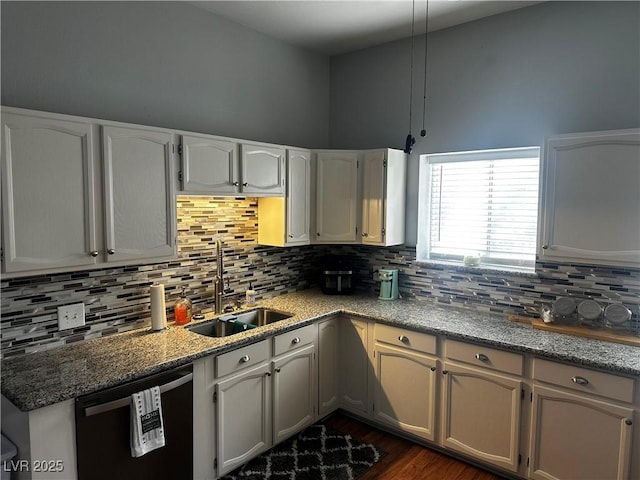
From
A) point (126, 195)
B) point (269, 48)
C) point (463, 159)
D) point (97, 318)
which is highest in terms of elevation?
point (269, 48)

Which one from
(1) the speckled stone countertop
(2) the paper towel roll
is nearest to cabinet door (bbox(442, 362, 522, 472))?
(1) the speckled stone countertop

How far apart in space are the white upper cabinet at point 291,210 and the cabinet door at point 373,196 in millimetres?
425

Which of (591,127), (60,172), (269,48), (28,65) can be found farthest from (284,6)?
(591,127)

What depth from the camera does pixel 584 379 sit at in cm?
227

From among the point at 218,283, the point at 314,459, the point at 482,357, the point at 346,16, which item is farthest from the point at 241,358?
the point at 346,16

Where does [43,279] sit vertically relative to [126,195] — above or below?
below

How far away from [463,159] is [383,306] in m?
1.23

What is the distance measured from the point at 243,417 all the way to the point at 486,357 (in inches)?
56.8

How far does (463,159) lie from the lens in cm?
331

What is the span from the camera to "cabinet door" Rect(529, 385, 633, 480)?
2.20m

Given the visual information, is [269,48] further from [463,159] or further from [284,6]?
[463,159]

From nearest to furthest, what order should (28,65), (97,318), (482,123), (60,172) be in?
(60,172) < (28,65) < (97,318) < (482,123)

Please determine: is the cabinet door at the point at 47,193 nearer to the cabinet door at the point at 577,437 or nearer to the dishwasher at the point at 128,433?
the dishwasher at the point at 128,433

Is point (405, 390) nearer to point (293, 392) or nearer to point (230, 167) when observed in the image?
point (293, 392)
